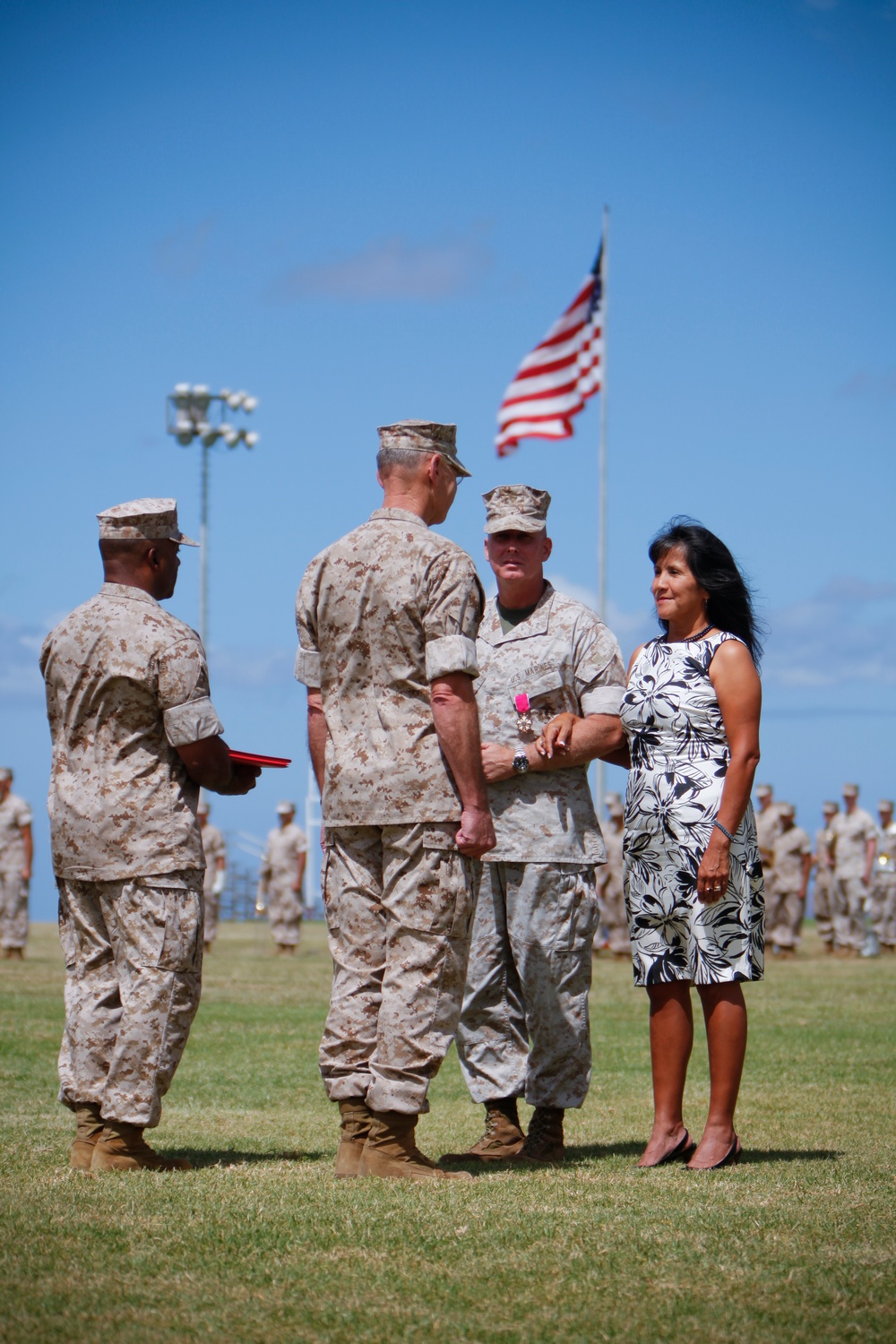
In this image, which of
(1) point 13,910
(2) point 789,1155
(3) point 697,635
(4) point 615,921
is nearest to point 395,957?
(3) point 697,635

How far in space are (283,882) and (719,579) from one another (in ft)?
72.7

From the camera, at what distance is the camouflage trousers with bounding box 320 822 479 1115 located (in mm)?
5141

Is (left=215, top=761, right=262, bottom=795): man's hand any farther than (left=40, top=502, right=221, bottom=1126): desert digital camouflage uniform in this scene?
Yes

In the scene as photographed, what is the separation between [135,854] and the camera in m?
5.41

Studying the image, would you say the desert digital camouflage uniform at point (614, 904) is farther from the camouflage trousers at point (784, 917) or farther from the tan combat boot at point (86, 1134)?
the tan combat boot at point (86, 1134)

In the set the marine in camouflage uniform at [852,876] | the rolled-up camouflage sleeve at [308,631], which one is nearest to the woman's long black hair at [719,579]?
the rolled-up camouflage sleeve at [308,631]

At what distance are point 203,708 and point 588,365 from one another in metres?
19.7

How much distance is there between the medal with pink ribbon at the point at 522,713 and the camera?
6188mm

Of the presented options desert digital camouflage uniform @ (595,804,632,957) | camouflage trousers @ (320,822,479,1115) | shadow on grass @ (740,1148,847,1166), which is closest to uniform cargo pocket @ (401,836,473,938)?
camouflage trousers @ (320,822,479,1115)

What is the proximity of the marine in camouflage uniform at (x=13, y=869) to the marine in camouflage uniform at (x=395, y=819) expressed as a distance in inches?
686

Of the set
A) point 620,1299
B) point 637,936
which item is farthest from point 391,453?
point 620,1299

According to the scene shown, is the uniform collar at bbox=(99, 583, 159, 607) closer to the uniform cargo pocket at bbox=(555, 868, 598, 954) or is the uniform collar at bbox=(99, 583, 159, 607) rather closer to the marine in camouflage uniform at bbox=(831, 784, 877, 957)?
the uniform cargo pocket at bbox=(555, 868, 598, 954)

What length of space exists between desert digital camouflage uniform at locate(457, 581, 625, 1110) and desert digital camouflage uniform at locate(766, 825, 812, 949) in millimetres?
21341

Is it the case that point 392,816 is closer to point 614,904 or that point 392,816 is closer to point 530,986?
point 530,986
